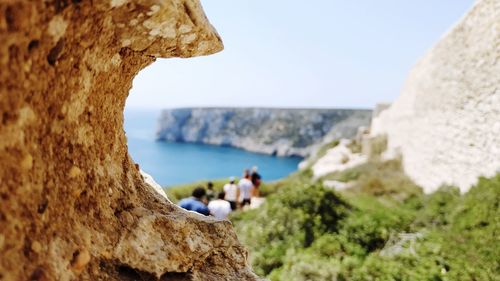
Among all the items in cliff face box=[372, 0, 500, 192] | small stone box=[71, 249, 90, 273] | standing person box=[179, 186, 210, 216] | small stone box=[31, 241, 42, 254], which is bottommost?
standing person box=[179, 186, 210, 216]

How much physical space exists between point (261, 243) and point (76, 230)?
548 centimetres

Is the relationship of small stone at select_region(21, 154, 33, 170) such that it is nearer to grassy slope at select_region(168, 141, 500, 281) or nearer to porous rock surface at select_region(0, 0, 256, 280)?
porous rock surface at select_region(0, 0, 256, 280)

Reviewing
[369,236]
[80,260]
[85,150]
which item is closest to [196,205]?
[369,236]

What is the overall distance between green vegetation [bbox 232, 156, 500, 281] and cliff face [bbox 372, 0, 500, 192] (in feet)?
2.62

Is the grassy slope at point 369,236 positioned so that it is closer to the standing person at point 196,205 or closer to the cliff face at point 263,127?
the standing person at point 196,205

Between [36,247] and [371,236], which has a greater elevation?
[36,247]

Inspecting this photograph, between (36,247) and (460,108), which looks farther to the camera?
(460,108)

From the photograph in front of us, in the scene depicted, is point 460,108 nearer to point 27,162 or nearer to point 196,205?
point 196,205

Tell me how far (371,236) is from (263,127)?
2692 inches

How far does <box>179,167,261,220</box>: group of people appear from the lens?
18.3 ft

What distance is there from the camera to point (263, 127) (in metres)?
74.9

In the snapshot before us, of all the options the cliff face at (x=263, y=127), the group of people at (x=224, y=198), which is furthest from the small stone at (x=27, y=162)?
the cliff face at (x=263, y=127)

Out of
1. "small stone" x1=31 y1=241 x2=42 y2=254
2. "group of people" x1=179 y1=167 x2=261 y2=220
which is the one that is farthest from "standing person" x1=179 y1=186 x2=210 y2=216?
"small stone" x1=31 y1=241 x2=42 y2=254

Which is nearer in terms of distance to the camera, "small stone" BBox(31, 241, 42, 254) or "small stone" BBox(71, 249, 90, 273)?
"small stone" BBox(31, 241, 42, 254)
